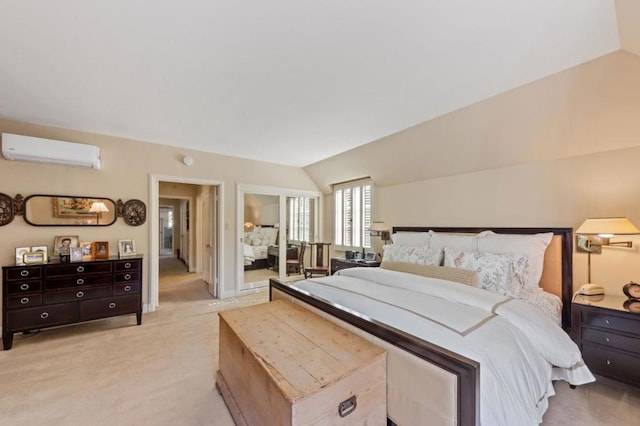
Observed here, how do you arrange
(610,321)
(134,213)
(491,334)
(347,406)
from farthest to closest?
(134,213) → (610,321) → (491,334) → (347,406)

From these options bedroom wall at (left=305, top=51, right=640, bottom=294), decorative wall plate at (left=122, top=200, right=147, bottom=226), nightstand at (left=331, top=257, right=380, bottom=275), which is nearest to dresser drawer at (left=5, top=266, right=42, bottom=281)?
decorative wall plate at (left=122, top=200, right=147, bottom=226)

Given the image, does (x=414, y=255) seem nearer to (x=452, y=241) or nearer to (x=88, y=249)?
(x=452, y=241)

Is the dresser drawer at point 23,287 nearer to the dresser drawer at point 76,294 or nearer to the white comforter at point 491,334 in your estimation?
the dresser drawer at point 76,294

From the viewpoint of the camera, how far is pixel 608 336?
2.00 metres

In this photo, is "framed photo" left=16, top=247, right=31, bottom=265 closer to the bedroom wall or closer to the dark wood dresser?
the dark wood dresser

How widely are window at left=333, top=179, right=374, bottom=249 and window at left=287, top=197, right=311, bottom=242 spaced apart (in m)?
0.65

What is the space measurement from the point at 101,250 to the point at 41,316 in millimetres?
867

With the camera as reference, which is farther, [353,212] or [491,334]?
[353,212]

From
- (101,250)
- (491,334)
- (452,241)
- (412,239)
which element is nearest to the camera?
(491,334)

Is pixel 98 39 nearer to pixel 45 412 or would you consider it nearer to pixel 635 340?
pixel 45 412

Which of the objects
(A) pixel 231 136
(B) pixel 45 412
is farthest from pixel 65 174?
(B) pixel 45 412

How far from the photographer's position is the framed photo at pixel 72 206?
326 cm

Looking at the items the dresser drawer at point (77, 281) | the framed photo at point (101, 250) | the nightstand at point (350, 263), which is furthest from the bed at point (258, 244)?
the dresser drawer at point (77, 281)

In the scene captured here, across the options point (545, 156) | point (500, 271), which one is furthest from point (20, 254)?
point (545, 156)
